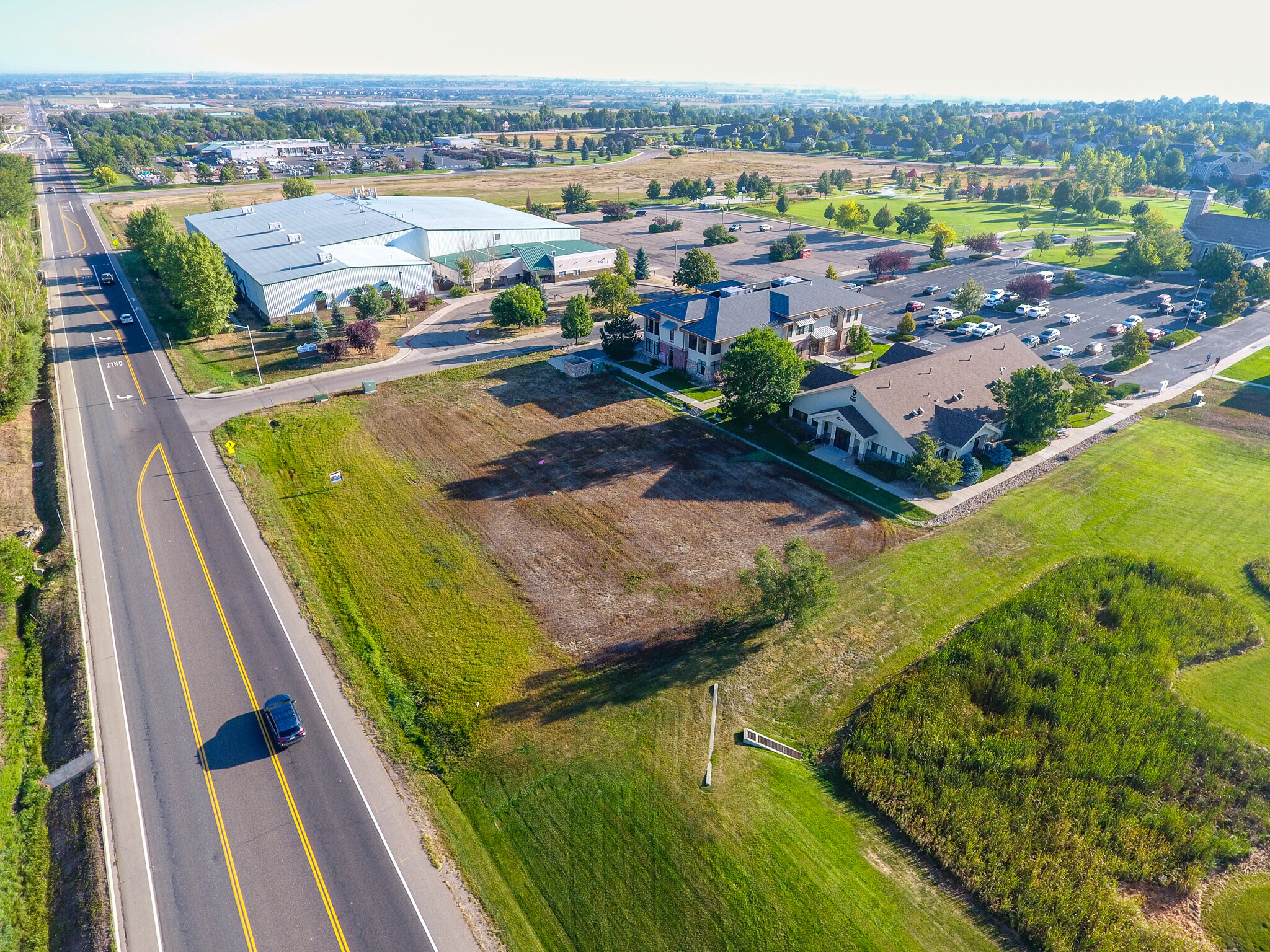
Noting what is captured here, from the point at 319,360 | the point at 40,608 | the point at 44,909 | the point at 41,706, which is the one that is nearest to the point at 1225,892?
the point at 44,909

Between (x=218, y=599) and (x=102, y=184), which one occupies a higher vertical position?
(x=102, y=184)

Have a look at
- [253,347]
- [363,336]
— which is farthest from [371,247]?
[253,347]

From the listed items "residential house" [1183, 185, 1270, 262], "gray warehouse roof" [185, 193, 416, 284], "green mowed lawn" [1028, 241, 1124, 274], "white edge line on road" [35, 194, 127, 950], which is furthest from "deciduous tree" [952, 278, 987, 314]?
"white edge line on road" [35, 194, 127, 950]

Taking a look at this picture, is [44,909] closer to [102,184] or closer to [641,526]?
[641,526]

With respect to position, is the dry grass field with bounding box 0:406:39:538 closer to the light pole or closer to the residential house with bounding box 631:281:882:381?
the light pole

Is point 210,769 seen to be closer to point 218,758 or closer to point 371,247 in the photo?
point 218,758

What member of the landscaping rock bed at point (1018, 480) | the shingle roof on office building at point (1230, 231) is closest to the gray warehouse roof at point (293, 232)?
the landscaping rock bed at point (1018, 480)
